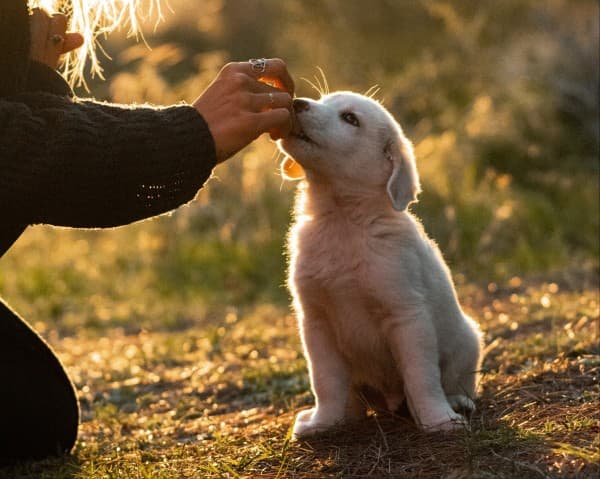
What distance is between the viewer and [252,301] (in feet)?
25.6

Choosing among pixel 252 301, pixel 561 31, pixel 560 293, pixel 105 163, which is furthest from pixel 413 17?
pixel 105 163

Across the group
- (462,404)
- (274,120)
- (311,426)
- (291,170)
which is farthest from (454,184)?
(274,120)

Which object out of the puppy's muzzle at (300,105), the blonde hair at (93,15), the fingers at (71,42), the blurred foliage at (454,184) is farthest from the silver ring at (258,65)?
the blurred foliage at (454,184)

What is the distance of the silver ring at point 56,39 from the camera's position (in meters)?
3.32

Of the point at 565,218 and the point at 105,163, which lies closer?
the point at 105,163

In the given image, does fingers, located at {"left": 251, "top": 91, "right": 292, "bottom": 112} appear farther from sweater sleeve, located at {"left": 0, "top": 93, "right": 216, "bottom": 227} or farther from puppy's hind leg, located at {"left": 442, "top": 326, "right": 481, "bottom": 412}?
puppy's hind leg, located at {"left": 442, "top": 326, "right": 481, "bottom": 412}

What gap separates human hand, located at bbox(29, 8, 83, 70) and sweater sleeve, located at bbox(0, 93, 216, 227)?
39 centimetres

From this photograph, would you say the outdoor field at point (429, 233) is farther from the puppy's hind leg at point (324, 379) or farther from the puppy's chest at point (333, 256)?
the puppy's chest at point (333, 256)

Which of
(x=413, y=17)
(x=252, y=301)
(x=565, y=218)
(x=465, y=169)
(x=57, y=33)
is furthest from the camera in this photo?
(x=413, y=17)

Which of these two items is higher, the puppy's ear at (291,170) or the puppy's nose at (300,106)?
the puppy's nose at (300,106)

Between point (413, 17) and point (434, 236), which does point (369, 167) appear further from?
point (413, 17)

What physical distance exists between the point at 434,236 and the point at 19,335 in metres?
4.86

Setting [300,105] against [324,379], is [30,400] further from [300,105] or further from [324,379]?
[300,105]

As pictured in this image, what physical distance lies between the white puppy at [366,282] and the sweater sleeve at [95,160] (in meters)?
0.69
